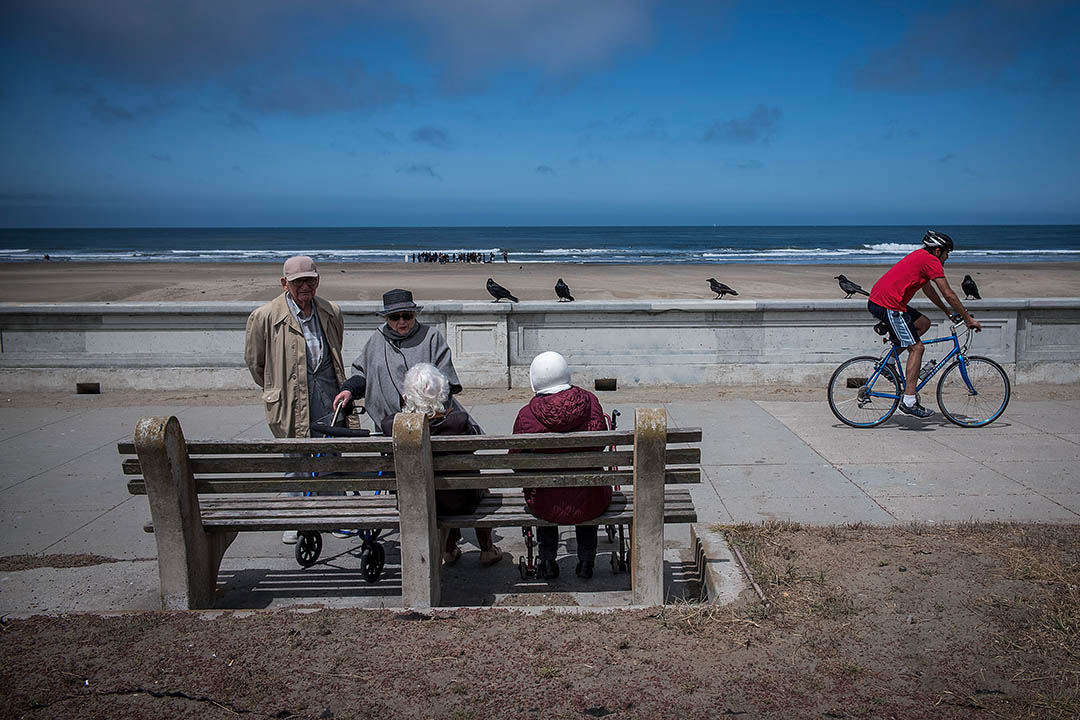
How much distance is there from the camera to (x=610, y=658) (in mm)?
3059

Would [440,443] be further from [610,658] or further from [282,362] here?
[282,362]

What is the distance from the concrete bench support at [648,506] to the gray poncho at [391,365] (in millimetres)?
1401

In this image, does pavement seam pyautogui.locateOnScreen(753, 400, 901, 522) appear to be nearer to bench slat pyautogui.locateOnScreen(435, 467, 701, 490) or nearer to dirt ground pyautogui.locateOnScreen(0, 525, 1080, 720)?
dirt ground pyautogui.locateOnScreen(0, 525, 1080, 720)

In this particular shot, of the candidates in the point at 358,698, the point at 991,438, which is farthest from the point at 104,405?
the point at 991,438

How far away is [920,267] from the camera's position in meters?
6.88

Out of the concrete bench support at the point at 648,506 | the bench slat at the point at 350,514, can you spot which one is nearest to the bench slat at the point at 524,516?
the bench slat at the point at 350,514

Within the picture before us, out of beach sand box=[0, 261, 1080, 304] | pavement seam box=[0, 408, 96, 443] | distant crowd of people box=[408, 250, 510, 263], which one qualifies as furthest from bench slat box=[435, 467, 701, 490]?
distant crowd of people box=[408, 250, 510, 263]

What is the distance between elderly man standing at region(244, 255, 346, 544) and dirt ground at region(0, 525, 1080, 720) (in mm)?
1548

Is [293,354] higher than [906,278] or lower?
lower

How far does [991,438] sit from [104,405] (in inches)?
337

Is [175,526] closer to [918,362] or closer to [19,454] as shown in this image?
[19,454]

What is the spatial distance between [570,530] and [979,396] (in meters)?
5.29

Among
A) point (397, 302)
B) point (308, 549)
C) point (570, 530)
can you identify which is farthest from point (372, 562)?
point (397, 302)

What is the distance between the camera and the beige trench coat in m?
4.73
